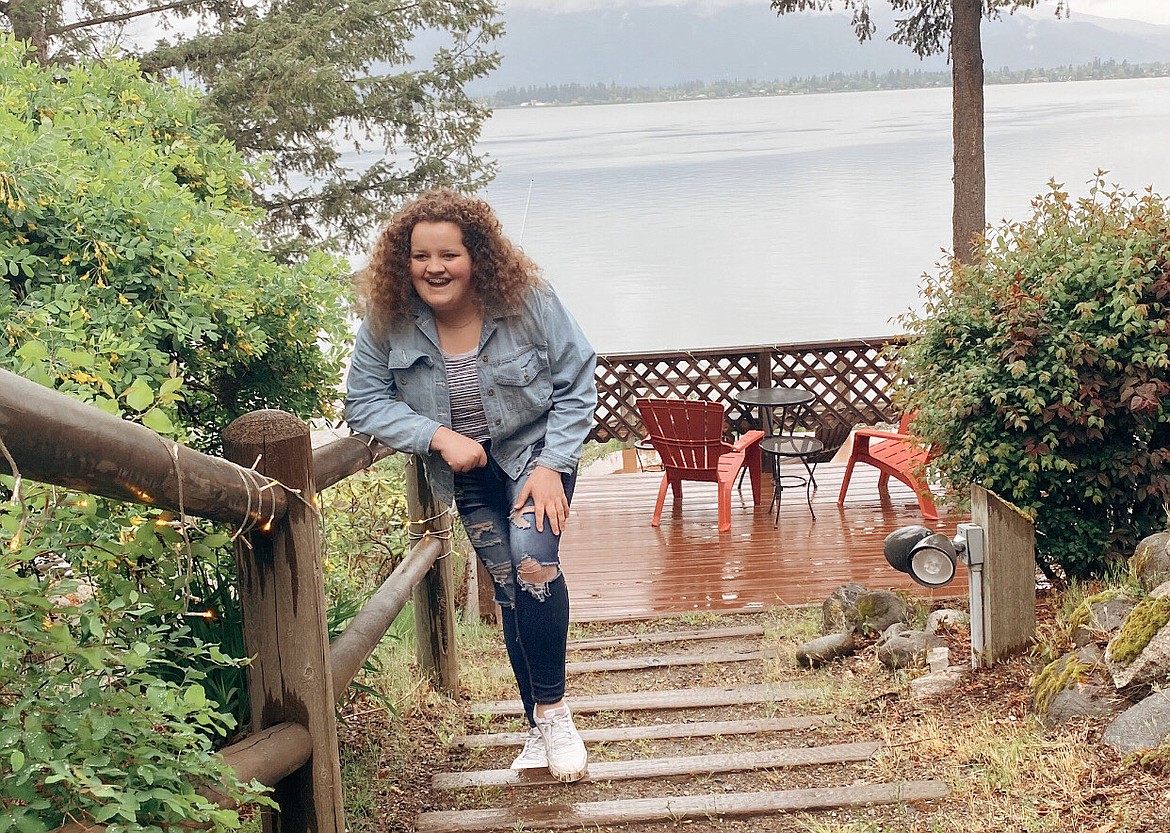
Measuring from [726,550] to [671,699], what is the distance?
3.37 metres

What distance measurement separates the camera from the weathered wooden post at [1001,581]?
11.2 ft

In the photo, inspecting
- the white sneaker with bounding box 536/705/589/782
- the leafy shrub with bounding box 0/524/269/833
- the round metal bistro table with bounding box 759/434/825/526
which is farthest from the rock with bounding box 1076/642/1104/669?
the round metal bistro table with bounding box 759/434/825/526

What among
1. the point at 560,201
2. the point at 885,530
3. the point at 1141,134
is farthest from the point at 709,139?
the point at 885,530

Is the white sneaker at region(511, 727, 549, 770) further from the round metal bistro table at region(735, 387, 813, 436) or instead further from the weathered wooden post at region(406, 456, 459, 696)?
the round metal bistro table at region(735, 387, 813, 436)

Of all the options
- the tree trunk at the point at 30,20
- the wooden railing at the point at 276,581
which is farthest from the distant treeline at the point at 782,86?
the wooden railing at the point at 276,581

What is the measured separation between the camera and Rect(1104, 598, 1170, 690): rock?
108 inches

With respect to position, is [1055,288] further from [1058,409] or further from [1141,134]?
[1141,134]

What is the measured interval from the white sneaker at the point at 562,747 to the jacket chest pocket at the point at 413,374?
2.65ft

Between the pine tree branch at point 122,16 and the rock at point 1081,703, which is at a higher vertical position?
the pine tree branch at point 122,16

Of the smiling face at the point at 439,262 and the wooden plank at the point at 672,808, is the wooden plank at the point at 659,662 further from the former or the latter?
the smiling face at the point at 439,262

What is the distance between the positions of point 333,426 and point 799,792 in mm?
1576

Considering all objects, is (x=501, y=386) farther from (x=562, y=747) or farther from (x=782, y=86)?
(x=782, y=86)

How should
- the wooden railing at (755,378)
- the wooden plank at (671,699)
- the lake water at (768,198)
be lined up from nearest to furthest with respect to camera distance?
the wooden plank at (671,699) → the wooden railing at (755,378) → the lake water at (768,198)

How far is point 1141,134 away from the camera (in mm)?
105000
